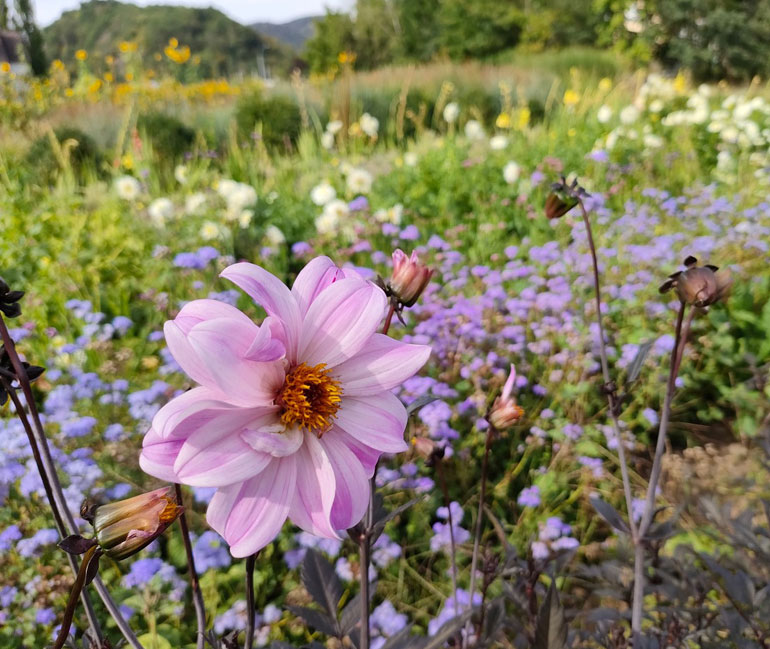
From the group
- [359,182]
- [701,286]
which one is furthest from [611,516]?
[359,182]

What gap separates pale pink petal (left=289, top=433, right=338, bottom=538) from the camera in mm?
562

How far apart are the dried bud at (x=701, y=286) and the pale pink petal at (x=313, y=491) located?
1.91 ft

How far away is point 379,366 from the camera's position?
624mm

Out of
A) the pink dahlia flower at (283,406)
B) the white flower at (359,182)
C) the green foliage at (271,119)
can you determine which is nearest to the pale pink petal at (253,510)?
the pink dahlia flower at (283,406)

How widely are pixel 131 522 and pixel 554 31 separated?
100ft

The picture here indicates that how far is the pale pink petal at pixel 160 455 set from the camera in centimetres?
53

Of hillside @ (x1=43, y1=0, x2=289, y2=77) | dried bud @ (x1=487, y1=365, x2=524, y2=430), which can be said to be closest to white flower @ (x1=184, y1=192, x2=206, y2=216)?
dried bud @ (x1=487, y1=365, x2=524, y2=430)

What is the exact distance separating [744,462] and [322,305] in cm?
248

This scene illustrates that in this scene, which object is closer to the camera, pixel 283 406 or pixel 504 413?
pixel 283 406

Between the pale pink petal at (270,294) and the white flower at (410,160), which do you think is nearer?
the pale pink petal at (270,294)

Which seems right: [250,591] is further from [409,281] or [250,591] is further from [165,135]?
[165,135]

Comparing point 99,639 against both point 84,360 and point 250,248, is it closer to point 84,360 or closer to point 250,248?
point 84,360

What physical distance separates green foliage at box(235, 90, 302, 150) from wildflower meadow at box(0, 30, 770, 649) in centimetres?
127

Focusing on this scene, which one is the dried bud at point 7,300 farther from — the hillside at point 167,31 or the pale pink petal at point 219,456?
the hillside at point 167,31
